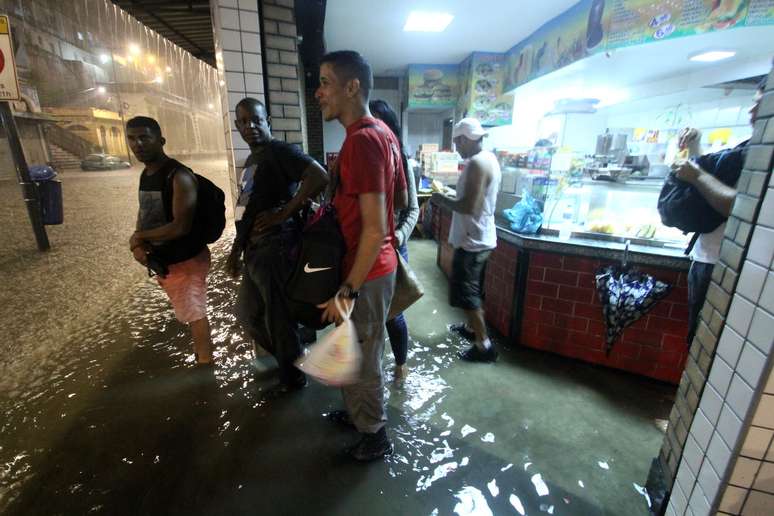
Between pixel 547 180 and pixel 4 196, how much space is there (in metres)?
7.96

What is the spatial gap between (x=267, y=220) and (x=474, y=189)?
1.31m

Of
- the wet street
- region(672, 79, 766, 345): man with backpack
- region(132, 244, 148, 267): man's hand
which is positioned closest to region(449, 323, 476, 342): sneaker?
the wet street

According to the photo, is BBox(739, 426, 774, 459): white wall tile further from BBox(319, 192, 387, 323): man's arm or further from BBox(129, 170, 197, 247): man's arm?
BBox(129, 170, 197, 247): man's arm

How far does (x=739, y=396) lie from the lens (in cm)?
94

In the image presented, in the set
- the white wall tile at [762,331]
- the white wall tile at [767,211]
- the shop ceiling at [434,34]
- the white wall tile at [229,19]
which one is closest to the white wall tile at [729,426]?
the white wall tile at [762,331]

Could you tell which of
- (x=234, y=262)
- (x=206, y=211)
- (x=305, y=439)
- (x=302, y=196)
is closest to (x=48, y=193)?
(x=206, y=211)

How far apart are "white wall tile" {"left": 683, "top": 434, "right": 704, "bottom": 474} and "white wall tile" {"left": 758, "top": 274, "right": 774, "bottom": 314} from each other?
1.72 feet

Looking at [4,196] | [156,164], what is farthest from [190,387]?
[4,196]

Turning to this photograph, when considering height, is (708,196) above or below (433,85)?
below

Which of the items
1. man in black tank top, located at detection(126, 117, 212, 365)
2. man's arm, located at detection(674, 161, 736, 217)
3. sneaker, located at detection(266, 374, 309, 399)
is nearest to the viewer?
man's arm, located at detection(674, 161, 736, 217)

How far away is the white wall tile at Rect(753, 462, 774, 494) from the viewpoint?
932 millimetres

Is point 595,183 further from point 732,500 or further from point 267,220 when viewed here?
point 267,220

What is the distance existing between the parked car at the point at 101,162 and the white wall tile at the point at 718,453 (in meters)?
8.32

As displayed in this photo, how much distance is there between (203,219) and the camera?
2062 millimetres
